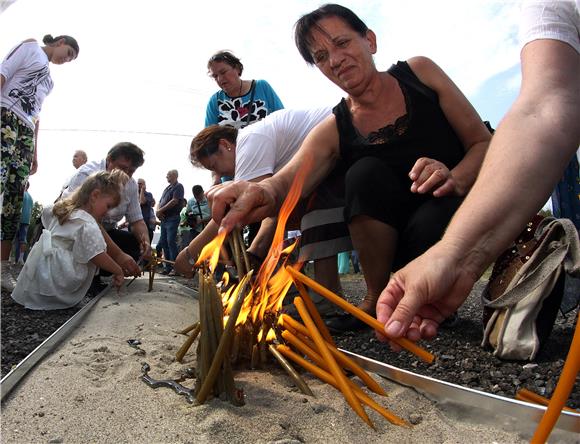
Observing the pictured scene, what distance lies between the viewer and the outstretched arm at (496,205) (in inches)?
40.6

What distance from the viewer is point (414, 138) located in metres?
2.48

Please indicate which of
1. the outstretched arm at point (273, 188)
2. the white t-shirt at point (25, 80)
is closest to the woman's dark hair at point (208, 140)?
the outstretched arm at point (273, 188)

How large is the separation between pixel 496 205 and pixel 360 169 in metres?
1.41

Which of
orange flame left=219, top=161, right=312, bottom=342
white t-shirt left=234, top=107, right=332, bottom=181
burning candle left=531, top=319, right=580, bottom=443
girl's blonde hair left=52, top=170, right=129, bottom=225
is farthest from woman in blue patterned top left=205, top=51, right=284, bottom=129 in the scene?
burning candle left=531, top=319, right=580, bottom=443

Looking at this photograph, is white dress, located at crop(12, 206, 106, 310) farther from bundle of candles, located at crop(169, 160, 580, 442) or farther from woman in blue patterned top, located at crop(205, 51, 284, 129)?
bundle of candles, located at crop(169, 160, 580, 442)

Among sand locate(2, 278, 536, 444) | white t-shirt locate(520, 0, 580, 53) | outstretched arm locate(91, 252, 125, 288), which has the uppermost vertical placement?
white t-shirt locate(520, 0, 580, 53)

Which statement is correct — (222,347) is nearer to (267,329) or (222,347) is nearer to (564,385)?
(267,329)

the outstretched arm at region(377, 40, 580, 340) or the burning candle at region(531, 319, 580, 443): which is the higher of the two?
the outstretched arm at region(377, 40, 580, 340)

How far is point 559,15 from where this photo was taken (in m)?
1.42

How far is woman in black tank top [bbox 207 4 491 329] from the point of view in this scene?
8.11 feet

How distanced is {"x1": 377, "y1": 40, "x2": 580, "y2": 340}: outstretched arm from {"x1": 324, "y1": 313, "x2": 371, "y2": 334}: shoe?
5.03 ft

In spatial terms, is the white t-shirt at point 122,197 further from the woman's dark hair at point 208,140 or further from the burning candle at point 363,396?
the burning candle at point 363,396

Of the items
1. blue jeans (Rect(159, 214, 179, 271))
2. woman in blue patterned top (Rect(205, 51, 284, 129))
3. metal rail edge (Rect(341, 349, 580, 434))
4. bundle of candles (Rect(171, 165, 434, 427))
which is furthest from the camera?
blue jeans (Rect(159, 214, 179, 271))

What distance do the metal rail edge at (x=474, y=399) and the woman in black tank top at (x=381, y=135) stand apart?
0.85 m
